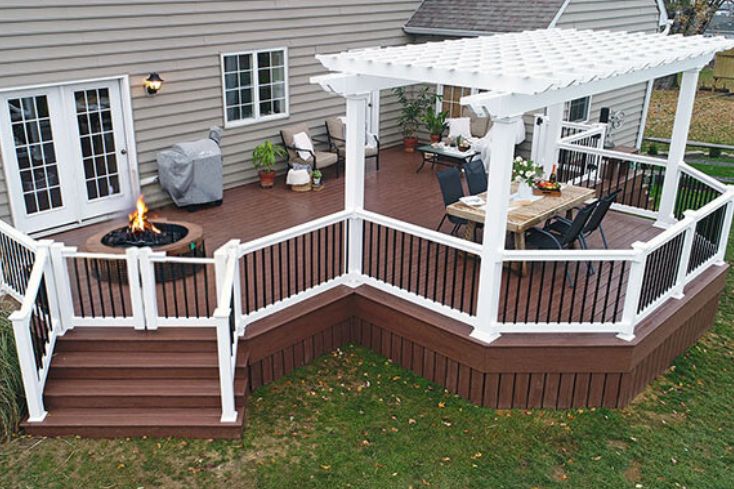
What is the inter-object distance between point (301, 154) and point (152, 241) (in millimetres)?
4117

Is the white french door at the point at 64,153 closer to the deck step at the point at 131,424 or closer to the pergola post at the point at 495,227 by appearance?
the deck step at the point at 131,424

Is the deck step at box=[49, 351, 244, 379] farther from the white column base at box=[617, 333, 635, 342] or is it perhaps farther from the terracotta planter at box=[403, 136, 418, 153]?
the terracotta planter at box=[403, 136, 418, 153]

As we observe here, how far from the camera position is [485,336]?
20.9 feet

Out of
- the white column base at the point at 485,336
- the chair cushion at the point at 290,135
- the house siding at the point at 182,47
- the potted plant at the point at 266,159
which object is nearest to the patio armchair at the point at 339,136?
the house siding at the point at 182,47

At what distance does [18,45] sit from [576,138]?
7440 mm

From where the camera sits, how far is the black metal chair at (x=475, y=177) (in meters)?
8.61

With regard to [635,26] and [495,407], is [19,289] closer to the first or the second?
[495,407]

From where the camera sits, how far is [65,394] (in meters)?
5.98

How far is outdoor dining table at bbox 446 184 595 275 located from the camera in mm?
7285

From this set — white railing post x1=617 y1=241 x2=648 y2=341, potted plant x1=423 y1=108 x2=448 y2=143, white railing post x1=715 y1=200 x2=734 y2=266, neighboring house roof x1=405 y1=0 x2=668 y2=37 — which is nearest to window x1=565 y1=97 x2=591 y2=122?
neighboring house roof x1=405 y1=0 x2=668 y2=37

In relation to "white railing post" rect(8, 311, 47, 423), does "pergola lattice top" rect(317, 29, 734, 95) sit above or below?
above

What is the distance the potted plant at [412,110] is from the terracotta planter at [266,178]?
3195mm

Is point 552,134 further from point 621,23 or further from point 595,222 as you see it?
point 621,23

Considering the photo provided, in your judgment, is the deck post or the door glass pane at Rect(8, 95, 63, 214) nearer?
the deck post
